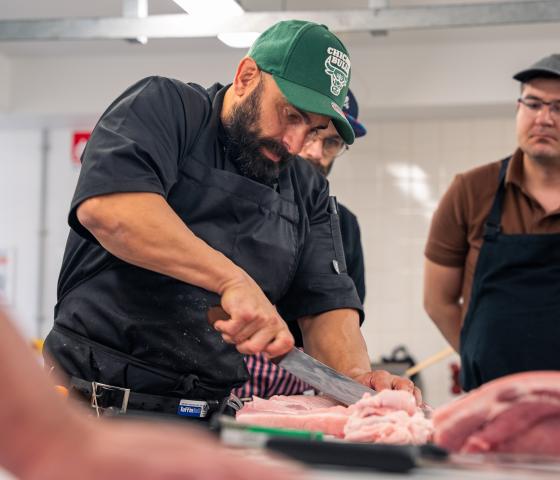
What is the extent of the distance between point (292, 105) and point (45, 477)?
1.98 meters

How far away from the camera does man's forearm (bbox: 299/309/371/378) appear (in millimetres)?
2514

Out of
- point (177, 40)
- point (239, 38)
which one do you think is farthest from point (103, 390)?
point (177, 40)

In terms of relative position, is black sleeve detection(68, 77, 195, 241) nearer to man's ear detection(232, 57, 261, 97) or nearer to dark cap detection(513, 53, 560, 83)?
man's ear detection(232, 57, 261, 97)

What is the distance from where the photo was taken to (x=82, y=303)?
221 cm

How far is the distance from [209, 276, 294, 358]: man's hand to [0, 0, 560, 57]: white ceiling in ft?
17.3

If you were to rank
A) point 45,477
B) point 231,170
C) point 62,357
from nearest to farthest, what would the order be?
point 45,477
point 62,357
point 231,170

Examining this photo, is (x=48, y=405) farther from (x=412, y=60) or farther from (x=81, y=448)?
(x=412, y=60)

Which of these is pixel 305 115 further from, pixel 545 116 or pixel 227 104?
pixel 545 116

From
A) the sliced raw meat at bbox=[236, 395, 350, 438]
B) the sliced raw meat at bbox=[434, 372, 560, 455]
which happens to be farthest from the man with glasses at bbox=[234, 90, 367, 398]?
the sliced raw meat at bbox=[434, 372, 560, 455]

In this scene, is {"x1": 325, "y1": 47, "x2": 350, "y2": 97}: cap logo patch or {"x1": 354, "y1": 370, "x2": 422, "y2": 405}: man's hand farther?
{"x1": 325, "y1": 47, "x2": 350, "y2": 97}: cap logo patch

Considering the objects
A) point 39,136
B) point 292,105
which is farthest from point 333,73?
point 39,136

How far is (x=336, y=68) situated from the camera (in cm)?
246

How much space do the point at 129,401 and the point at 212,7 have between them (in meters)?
3.18

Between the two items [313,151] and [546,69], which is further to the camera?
[313,151]
